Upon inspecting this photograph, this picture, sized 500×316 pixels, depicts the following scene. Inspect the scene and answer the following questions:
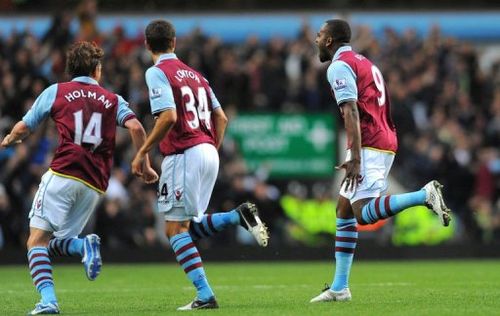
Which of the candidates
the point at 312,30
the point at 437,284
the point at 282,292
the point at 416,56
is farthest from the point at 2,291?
the point at 312,30

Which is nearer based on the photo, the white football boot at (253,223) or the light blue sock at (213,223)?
the white football boot at (253,223)

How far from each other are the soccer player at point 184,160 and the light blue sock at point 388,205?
920 mm

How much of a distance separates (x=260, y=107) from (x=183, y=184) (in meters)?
11.6

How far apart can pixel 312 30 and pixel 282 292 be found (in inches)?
541

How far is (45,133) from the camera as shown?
20.4 m

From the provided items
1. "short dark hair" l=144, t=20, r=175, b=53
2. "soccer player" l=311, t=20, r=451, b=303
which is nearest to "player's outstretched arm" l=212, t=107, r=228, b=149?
"short dark hair" l=144, t=20, r=175, b=53

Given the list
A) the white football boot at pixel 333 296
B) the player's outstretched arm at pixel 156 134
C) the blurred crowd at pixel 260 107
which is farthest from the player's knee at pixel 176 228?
the blurred crowd at pixel 260 107

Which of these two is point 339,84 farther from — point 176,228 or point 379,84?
point 176,228

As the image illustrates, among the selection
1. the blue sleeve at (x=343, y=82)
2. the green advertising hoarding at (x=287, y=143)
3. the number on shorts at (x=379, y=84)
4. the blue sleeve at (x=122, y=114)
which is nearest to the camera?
the blue sleeve at (x=122, y=114)

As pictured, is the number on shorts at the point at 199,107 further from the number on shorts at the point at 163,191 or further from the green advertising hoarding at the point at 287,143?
the green advertising hoarding at the point at 287,143

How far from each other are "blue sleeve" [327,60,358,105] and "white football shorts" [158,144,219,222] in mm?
1267

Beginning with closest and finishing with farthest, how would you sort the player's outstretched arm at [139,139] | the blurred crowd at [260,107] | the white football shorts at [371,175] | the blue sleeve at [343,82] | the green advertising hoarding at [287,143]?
the player's outstretched arm at [139,139] → the blue sleeve at [343,82] → the white football shorts at [371,175] → the blurred crowd at [260,107] → the green advertising hoarding at [287,143]

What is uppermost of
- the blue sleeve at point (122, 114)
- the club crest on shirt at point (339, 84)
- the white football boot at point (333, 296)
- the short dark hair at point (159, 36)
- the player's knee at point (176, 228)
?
the short dark hair at point (159, 36)

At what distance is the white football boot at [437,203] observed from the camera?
1055cm
